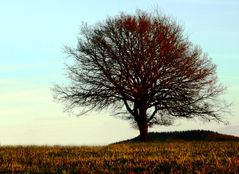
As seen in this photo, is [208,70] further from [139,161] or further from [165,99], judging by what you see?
[139,161]

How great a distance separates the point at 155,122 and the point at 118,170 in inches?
1368

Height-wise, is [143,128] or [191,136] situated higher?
[143,128]

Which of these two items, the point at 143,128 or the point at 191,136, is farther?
the point at 191,136

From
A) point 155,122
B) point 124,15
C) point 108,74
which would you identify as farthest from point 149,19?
point 155,122

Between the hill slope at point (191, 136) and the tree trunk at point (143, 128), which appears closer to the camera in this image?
the tree trunk at point (143, 128)

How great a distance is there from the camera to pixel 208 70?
151ft

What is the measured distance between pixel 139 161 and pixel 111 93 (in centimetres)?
2916

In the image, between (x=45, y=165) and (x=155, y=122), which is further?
(x=155, y=122)

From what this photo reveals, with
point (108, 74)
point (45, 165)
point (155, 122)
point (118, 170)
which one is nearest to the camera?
point (118, 170)

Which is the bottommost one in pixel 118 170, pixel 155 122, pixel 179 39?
pixel 118 170

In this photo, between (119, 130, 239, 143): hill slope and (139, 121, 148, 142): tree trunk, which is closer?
(139, 121, 148, 142): tree trunk

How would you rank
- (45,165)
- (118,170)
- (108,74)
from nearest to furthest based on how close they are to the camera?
(118,170)
(45,165)
(108,74)

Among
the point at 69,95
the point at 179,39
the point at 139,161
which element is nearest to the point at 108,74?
the point at 69,95

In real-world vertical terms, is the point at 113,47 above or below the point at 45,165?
above
